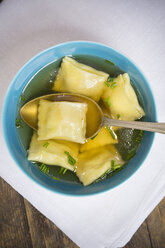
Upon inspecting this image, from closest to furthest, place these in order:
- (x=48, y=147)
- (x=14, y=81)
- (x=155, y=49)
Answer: (x=14, y=81)
(x=48, y=147)
(x=155, y=49)

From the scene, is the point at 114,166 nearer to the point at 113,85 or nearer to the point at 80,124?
the point at 80,124

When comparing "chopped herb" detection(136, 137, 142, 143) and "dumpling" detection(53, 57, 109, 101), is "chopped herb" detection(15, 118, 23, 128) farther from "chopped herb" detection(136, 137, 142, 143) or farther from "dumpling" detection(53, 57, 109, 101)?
"chopped herb" detection(136, 137, 142, 143)

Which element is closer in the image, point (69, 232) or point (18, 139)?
point (18, 139)

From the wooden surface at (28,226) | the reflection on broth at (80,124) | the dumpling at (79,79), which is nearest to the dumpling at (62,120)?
the reflection on broth at (80,124)

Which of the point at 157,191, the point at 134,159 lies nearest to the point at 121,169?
the point at 134,159

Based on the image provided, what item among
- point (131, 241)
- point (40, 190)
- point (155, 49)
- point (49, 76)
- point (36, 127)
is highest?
point (155, 49)

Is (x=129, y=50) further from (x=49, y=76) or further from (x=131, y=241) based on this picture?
(x=131, y=241)

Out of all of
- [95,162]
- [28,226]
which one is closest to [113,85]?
[95,162]
